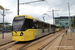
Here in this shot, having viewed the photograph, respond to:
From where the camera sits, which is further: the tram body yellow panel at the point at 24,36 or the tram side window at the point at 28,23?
the tram side window at the point at 28,23

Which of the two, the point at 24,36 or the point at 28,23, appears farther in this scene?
the point at 28,23

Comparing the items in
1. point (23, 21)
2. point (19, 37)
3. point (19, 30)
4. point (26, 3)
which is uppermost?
point (26, 3)

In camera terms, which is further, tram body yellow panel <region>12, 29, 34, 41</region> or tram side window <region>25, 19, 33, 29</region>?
tram side window <region>25, 19, 33, 29</region>

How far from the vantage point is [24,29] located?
1081 cm

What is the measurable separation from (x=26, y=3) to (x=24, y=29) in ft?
16.6

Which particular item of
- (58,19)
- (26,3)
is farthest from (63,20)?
(26,3)

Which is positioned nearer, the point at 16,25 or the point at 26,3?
the point at 16,25

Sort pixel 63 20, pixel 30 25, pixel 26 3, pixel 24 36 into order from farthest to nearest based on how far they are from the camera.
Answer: pixel 63 20 < pixel 26 3 < pixel 30 25 < pixel 24 36

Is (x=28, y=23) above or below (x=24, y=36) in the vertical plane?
above

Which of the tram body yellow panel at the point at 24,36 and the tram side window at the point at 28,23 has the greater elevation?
the tram side window at the point at 28,23

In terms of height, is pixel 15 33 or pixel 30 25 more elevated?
pixel 30 25

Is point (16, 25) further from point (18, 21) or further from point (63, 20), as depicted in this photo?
point (63, 20)

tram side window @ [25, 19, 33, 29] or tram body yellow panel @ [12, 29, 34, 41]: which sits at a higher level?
tram side window @ [25, 19, 33, 29]

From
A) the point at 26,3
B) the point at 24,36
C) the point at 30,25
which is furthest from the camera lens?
the point at 26,3
